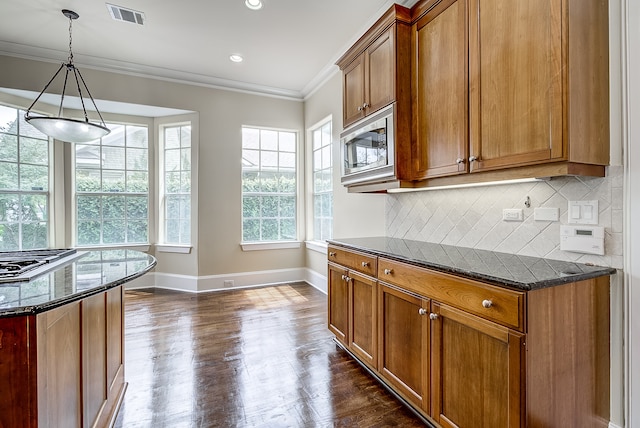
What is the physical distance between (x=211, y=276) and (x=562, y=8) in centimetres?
461

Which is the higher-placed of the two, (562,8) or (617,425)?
(562,8)

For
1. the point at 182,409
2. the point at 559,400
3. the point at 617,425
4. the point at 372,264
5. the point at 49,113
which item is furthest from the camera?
the point at 49,113

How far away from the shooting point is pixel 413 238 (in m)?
2.68

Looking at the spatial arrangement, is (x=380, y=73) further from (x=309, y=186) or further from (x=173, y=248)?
(x=173, y=248)

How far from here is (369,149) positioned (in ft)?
8.33

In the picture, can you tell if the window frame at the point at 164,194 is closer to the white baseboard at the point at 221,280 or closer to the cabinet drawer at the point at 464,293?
the white baseboard at the point at 221,280

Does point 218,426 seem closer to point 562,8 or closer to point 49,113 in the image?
point 562,8

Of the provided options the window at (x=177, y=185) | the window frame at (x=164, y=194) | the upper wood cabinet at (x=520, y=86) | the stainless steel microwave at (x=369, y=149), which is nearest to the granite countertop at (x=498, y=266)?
the upper wood cabinet at (x=520, y=86)

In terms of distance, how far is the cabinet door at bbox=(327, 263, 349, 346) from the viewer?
255cm

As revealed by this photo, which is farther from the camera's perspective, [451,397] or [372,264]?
[372,264]

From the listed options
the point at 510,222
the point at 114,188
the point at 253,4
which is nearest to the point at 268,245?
the point at 114,188

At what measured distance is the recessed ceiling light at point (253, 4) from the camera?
2.77 meters

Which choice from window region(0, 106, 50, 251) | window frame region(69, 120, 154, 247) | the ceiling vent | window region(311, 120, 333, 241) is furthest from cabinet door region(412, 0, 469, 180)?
window region(0, 106, 50, 251)

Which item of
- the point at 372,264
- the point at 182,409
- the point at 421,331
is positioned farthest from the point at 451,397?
the point at 182,409
